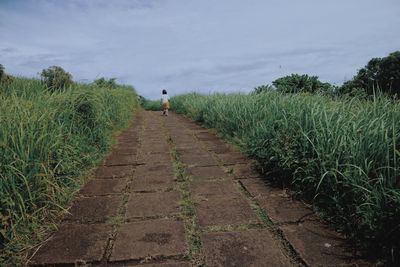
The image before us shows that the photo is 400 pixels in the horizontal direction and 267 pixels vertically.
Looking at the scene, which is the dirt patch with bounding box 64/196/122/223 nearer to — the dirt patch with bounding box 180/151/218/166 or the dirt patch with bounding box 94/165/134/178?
the dirt patch with bounding box 94/165/134/178

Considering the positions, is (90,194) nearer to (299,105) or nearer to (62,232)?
(62,232)

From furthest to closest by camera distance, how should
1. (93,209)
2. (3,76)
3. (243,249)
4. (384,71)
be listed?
1. (384,71)
2. (3,76)
3. (93,209)
4. (243,249)

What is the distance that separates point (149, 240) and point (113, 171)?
1940 millimetres

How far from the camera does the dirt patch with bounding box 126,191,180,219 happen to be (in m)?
2.90

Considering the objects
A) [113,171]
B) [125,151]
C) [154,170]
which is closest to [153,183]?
[154,170]

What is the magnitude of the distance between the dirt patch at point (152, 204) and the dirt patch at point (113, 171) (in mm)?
814

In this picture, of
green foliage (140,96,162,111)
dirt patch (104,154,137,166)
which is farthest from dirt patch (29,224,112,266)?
green foliage (140,96,162,111)

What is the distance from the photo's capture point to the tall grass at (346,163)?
2.33m

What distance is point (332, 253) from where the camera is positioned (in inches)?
88.8

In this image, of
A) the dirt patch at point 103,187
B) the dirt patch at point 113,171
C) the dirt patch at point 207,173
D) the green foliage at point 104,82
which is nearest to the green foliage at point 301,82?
the green foliage at point 104,82

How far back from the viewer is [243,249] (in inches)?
90.7

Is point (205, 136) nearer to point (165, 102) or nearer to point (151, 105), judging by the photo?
point (165, 102)

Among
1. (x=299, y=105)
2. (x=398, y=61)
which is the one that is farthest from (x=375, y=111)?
(x=398, y=61)

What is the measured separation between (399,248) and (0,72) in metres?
9.53
